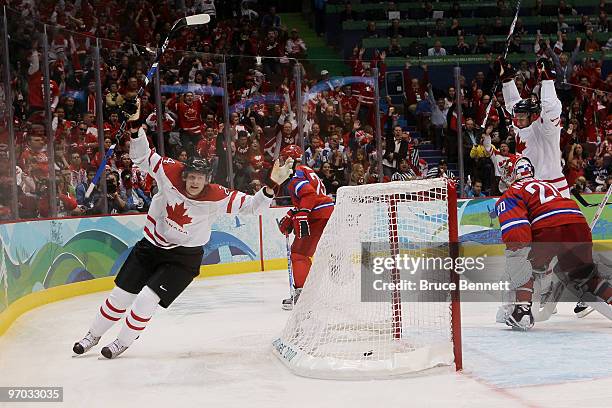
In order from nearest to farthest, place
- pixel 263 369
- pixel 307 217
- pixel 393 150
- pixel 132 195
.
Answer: pixel 263 369 → pixel 307 217 → pixel 132 195 → pixel 393 150

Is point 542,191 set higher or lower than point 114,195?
higher

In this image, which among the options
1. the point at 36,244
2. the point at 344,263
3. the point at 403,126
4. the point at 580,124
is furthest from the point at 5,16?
the point at 580,124

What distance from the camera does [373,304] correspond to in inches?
193

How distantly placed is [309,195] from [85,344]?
88.6 inches

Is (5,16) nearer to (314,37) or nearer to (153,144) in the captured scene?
(153,144)

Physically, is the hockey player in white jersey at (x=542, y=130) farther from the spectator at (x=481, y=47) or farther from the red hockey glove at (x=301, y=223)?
the spectator at (x=481, y=47)

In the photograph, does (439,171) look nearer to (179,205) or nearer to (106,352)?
(179,205)

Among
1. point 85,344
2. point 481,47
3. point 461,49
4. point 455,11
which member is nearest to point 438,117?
point 461,49

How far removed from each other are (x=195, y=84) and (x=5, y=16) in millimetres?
2616

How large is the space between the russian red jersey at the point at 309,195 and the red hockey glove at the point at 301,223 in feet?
0.20

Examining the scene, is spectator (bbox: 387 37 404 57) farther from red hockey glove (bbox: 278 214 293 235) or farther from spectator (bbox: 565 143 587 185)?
red hockey glove (bbox: 278 214 293 235)

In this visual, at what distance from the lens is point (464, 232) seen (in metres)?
10.2

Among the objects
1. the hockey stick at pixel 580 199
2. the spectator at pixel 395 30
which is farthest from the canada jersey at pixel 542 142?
the spectator at pixel 395 30

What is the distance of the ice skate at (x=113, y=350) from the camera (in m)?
4.88
